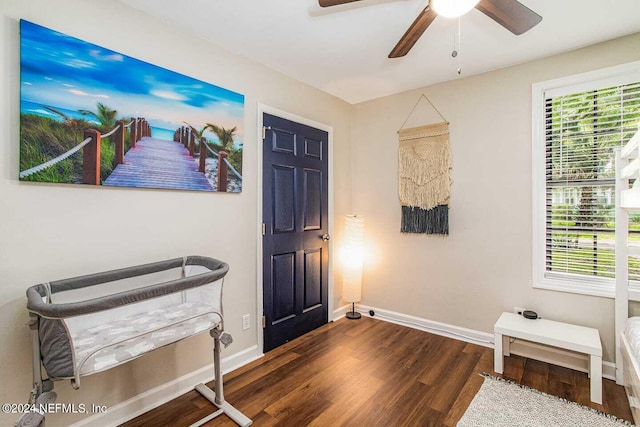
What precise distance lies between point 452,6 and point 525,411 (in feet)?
7.57

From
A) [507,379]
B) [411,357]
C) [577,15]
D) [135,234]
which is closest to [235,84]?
[135,234]

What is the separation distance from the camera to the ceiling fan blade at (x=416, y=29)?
149cm

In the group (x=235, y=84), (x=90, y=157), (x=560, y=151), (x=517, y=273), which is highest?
(x=235, y=84)

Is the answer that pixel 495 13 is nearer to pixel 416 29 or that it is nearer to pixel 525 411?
pixel 416 29

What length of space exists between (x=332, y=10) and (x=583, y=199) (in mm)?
2377

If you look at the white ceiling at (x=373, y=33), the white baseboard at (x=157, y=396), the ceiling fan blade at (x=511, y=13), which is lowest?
the white baseboard at (x=157, y=396)

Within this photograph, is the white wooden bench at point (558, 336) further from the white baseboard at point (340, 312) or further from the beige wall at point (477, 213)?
the white baseboard at point (340, 312)

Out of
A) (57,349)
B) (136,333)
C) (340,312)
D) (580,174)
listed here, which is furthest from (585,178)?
(57,349)

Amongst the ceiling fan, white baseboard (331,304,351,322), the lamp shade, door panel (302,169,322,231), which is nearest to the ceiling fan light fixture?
the ceiling fan

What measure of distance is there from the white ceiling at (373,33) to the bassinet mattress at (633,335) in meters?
1.98

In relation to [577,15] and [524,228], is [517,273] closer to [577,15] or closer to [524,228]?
[524,228]

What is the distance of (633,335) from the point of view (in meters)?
1.85

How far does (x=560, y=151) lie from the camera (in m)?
2.52

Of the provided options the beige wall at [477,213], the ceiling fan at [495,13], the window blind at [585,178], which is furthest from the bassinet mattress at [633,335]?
the ceiling fan at [495,13]
